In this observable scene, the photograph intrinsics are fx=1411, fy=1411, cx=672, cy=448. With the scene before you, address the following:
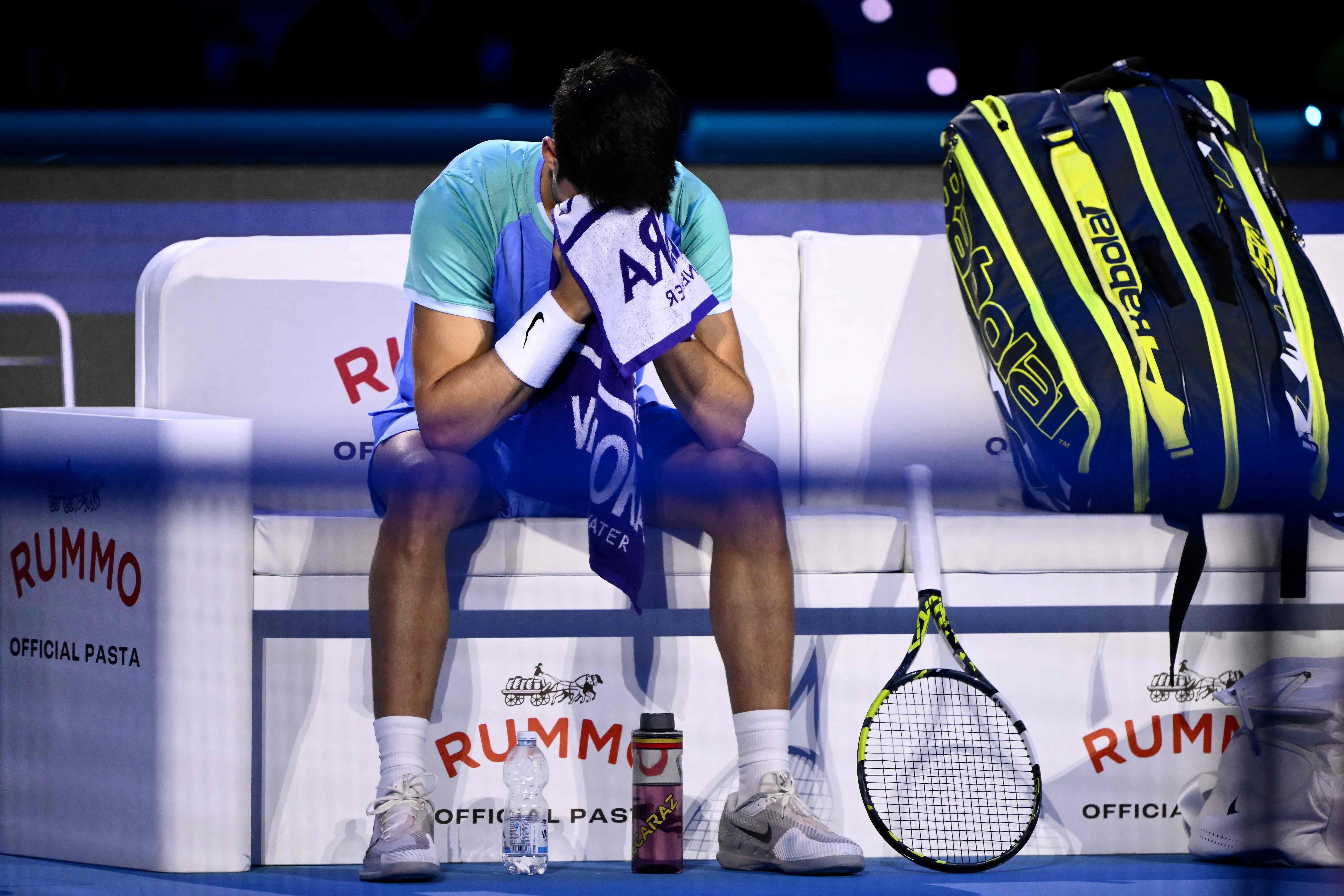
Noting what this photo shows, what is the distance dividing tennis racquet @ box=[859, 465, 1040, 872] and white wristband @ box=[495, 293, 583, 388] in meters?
0.42

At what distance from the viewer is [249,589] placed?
1489 millimetres

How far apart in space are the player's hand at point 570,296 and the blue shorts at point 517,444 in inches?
6.4

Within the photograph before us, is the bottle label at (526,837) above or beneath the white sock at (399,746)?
beneath

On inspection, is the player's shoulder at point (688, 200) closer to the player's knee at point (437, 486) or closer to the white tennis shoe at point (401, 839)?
the player's knee at point (437, 486)

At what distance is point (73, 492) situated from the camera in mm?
792

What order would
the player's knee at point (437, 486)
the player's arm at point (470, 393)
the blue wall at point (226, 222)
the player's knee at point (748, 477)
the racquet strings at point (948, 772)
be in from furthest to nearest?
the blue wall at point (226, 222) < the player's arm at point (470, 393) < the racquet strings at point (948, 772) < the player's knee at point (437, 486) < the player's knee at point (748, 477)

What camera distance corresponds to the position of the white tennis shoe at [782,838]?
1.39 metres

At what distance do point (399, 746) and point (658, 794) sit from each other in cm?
27

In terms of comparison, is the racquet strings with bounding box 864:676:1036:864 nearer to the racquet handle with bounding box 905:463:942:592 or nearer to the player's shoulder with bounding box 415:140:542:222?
the racquet handle with bounding box 905:463:942:592

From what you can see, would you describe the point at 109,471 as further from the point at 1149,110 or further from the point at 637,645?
the point at 1149,110

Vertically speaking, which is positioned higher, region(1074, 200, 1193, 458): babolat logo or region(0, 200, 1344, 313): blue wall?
region(0, 200, 1344, 313): blue wall

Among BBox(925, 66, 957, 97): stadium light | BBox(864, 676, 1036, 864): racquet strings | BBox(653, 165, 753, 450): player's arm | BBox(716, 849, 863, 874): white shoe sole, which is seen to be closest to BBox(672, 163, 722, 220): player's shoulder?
BBox(653, 165, 753, 450): player's arm

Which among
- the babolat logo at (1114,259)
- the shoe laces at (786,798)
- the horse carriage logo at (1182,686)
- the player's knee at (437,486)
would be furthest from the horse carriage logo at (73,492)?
the babolat logo at (1114,259)

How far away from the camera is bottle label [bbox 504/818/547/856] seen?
1489 mm
